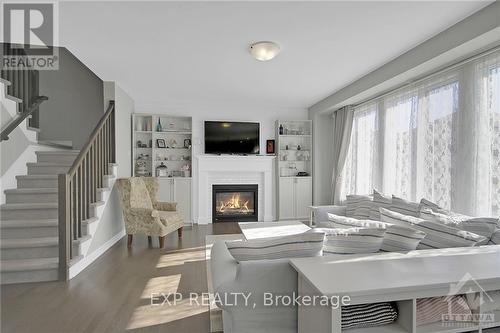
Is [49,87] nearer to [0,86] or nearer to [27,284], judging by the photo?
[0,86]

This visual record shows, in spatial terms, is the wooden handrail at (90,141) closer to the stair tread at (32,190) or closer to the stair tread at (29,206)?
the stair tread at (29,206)

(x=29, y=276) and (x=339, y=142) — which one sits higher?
(x=339, y=142)

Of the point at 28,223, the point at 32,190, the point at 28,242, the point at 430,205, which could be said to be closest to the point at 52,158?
the point at 32,190

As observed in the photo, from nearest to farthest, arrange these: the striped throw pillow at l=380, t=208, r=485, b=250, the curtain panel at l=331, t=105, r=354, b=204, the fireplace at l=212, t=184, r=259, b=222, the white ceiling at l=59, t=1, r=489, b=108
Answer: the striped throw pillow at l=380, t=208, r=485, b=250 < the white ceiling at l=59, t=1, r=489, b=108 < the curtain panel at l=331, t=105, r=354, b=204 < the fireplace at l=212, t=184, r=259, b=222

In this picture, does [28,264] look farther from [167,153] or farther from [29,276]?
[167,153]

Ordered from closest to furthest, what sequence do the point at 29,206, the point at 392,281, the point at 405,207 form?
1. the point at 392,281
2. the point at 405,207
3. the point at 29,206

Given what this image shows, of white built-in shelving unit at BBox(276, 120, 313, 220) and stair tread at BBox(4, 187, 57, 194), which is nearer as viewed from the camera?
stair tread at BBox(4, 187, 57, 194)

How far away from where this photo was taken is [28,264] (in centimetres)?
279

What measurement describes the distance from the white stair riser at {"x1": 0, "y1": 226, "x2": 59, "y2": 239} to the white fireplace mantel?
109 inches

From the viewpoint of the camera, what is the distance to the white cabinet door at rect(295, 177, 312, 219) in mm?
5879

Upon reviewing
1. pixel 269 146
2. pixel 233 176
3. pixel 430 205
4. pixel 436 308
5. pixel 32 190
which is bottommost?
pixel 436 308

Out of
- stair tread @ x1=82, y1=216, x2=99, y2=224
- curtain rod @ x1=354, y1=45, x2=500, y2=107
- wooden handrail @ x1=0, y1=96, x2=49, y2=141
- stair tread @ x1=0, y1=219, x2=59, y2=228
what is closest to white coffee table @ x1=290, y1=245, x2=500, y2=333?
curtain rod @ x1=354, y1=45, x2=500, y2=107

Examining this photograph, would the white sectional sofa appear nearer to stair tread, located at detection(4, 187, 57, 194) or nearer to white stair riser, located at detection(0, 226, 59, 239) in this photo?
white stair riser, located at detection(0, 226, 59, 239)

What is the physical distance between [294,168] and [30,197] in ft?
15.7
